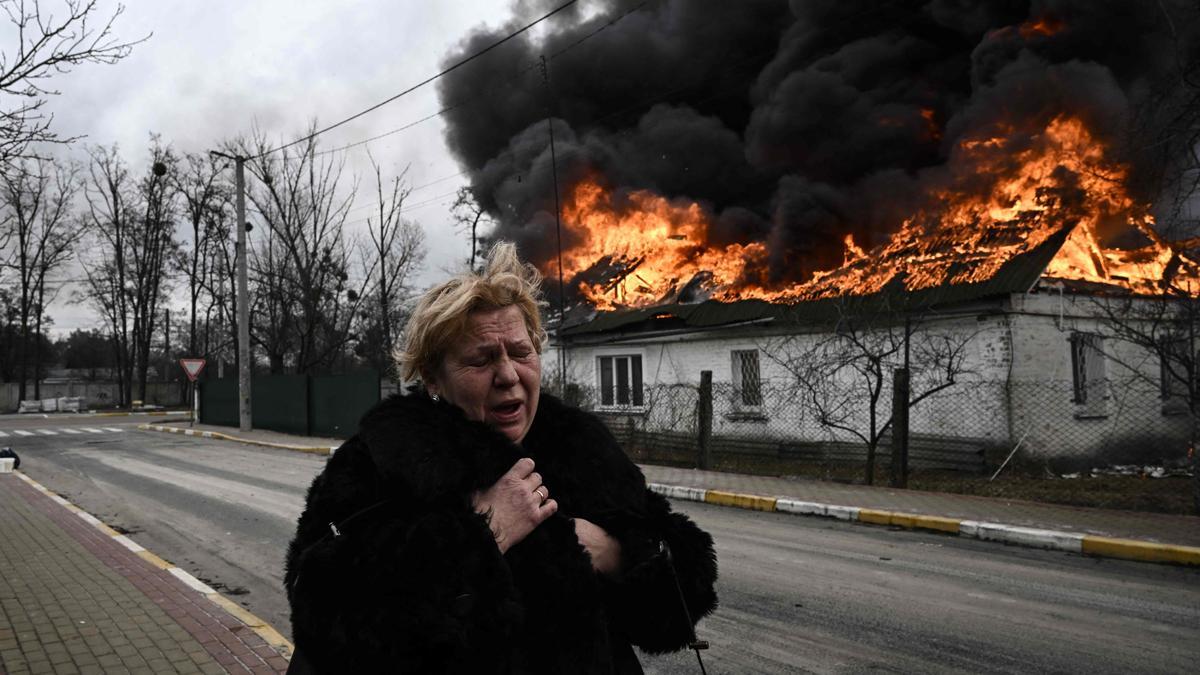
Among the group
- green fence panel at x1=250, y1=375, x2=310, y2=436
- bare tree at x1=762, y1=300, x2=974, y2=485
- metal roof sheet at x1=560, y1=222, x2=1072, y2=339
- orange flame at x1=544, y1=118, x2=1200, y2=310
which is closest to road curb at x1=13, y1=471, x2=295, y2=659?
metal roof sheet at x1=560, y1=222, x2=1072, y2=339

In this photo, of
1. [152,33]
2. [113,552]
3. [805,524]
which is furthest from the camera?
[805,524]

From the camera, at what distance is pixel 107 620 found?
16.0 ft

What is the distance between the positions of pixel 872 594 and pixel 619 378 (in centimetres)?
1450

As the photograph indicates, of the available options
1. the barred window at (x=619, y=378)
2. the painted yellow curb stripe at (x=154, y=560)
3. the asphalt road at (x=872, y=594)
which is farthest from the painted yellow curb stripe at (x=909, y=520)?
the barred window at (x=619, y=378)

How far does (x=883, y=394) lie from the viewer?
1413 centimetres

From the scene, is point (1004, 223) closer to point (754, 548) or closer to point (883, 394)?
point (883, 394)

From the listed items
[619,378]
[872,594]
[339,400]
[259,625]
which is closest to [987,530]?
[872,594]

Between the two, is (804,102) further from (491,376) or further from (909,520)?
(491,376)

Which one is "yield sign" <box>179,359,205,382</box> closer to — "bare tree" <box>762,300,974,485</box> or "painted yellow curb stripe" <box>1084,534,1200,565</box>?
"bare tree" <box>762,300,974,485</box>

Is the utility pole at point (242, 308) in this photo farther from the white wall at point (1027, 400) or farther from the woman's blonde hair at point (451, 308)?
the woman's blonde hair at point (451, 308)

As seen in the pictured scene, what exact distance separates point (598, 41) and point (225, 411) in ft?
60.6

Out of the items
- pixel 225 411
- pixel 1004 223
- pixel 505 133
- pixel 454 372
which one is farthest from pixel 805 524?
pixel 225 411

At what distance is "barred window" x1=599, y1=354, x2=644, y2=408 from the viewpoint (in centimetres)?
1927

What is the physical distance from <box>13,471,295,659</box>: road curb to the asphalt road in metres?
0.20
